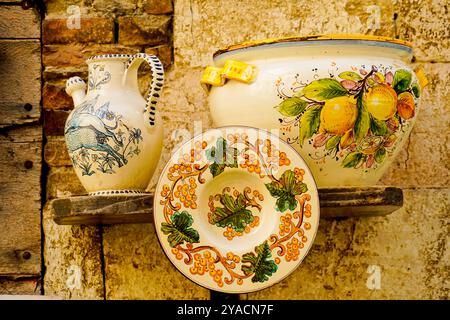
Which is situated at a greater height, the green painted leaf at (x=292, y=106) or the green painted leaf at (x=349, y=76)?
the green painted leaf at (x=349, y=76)

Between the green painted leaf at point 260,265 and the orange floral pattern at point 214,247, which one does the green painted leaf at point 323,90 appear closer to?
the orange floral pattern at point 214,247

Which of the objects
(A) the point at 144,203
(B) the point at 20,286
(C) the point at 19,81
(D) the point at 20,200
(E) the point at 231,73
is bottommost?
(B) the point at 20,286

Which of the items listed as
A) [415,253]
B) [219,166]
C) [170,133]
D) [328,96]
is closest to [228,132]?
[219,166]

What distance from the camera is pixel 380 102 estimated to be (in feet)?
4.39

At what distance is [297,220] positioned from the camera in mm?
1313

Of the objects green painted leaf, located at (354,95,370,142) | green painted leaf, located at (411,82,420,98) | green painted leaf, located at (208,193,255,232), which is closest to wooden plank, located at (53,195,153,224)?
green painted leaf, located at (208,193,255,232)

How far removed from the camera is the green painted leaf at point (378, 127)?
1340 mm

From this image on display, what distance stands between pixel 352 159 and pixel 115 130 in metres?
0.39

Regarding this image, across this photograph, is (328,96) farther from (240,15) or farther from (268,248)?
(240,15)

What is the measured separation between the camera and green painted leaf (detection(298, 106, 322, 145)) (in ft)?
4.37

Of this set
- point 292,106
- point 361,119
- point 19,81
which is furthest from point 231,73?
point 19,81

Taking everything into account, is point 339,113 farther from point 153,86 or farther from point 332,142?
point 153,86

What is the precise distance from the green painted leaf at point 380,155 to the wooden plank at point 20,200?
0.65m

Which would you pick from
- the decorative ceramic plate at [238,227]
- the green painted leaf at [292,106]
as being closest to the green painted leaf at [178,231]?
the decorative ceramic plate at [238,227]
